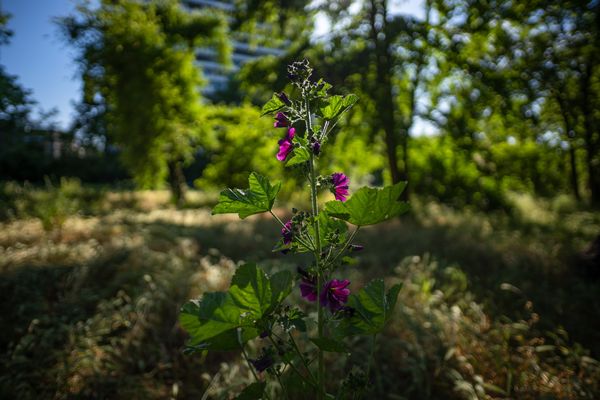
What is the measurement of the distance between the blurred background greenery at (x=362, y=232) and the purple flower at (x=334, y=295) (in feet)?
4.66

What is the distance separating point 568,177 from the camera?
19.5m

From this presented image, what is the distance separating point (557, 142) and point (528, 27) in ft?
21.4

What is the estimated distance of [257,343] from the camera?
2.77 metres

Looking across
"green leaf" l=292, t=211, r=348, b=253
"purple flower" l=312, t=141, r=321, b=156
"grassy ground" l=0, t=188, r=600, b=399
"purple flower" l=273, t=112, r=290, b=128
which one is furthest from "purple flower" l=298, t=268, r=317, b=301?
"grassy ground" l=0, t=188, r=600, b=399

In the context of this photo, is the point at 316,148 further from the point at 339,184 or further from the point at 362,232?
the point at 362,232

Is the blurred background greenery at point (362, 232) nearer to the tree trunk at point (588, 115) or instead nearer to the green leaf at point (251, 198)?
the tree trunk at point (588, 115)

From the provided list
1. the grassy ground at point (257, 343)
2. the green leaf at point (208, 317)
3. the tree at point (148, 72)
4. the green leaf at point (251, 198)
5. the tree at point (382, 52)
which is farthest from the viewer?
the tree at point (148, 72)

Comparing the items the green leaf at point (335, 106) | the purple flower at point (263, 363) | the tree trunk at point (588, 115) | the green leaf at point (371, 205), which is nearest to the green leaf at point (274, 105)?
the green leaf at point (335, 106)

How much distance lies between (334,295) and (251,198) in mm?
452

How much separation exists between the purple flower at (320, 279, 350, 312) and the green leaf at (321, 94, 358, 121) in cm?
58

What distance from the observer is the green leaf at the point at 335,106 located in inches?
44.4

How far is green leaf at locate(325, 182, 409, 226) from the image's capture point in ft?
3.34

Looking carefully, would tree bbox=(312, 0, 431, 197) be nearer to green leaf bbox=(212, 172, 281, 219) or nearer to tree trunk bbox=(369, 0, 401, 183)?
tree trunk bbox=(369, 0, 401, 183)

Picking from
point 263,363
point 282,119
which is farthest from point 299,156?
point 263,363
